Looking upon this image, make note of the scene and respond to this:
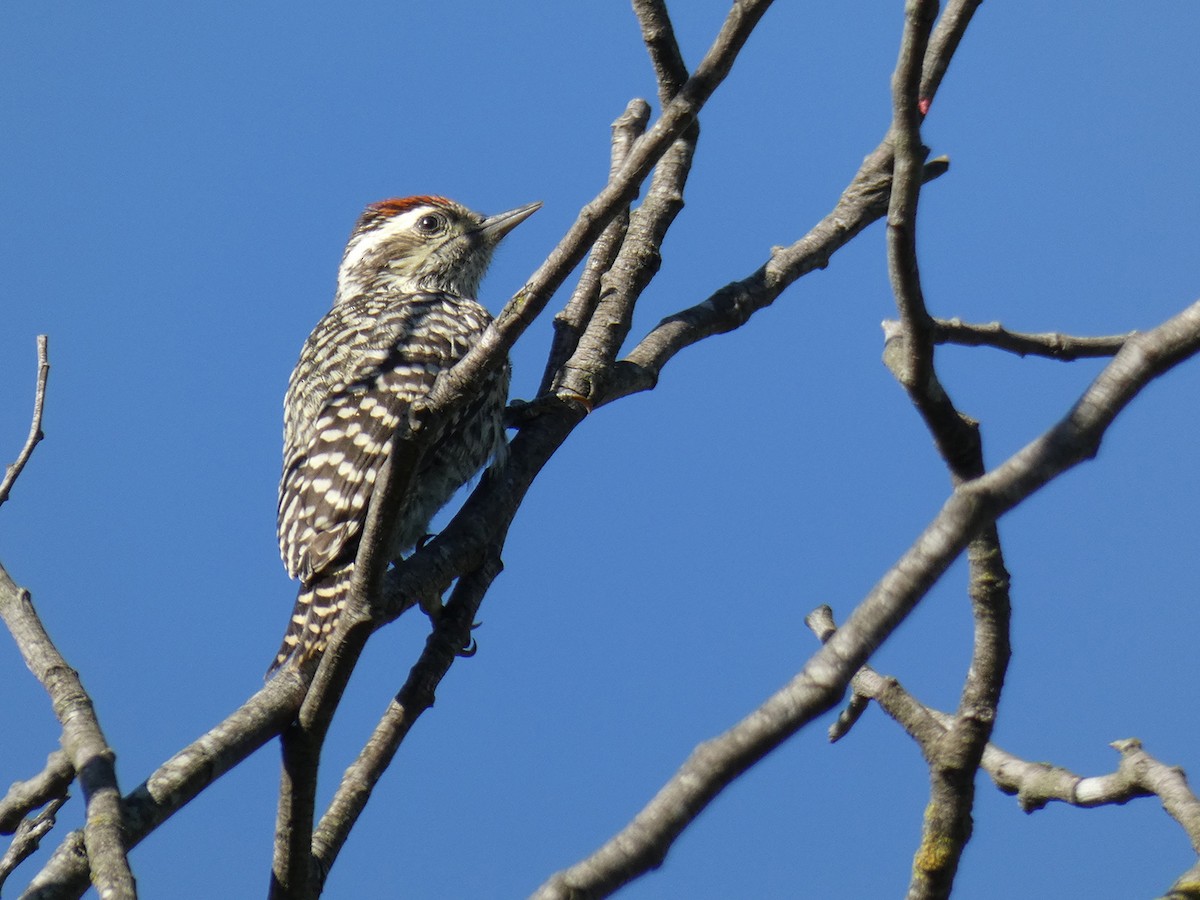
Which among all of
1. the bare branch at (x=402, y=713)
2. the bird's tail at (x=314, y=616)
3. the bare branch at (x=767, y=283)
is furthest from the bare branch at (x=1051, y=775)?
the bird's tail at (x=314, y=616)

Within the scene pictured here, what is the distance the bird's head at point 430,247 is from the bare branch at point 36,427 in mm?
3988

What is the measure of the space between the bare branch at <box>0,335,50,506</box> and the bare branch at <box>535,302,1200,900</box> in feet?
8.11

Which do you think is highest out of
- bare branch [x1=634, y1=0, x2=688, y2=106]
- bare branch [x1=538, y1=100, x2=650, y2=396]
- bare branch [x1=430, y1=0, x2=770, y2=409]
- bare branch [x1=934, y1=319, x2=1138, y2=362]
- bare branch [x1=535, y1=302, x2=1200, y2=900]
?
bare branch [x1=634, y1=0, x2=688, y2=106]

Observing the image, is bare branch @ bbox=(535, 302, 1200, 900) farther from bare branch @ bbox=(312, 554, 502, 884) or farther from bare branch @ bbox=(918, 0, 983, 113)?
bare branch @ bbox=(312, 554, 502, 884)

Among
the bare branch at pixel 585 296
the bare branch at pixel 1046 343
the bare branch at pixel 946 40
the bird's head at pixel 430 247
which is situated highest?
the bird's head at pixel 430 247

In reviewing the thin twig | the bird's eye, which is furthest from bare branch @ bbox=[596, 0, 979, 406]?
the bird's eye

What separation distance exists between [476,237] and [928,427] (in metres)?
5.23

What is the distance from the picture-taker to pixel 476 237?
8.19 meters

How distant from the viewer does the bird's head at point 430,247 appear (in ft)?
26.7

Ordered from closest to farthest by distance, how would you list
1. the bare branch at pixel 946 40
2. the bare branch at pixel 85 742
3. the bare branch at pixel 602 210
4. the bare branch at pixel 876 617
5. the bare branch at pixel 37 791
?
the bare branch at pixel 876 617, the bare branch at pixel 85 742, the bare branch at pixel 602 210, the bare branch at pixel 37 791, the bare branch at pixel 946 40

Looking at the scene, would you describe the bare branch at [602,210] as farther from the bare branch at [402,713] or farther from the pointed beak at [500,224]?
the pointed beak at [500,224]

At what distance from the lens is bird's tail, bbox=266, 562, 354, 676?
15.6 feet

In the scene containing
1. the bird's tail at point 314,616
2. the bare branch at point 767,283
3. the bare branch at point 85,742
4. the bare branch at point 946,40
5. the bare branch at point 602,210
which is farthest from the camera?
the bare branch at point 767,283

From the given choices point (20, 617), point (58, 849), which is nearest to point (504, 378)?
point (20, 617)
